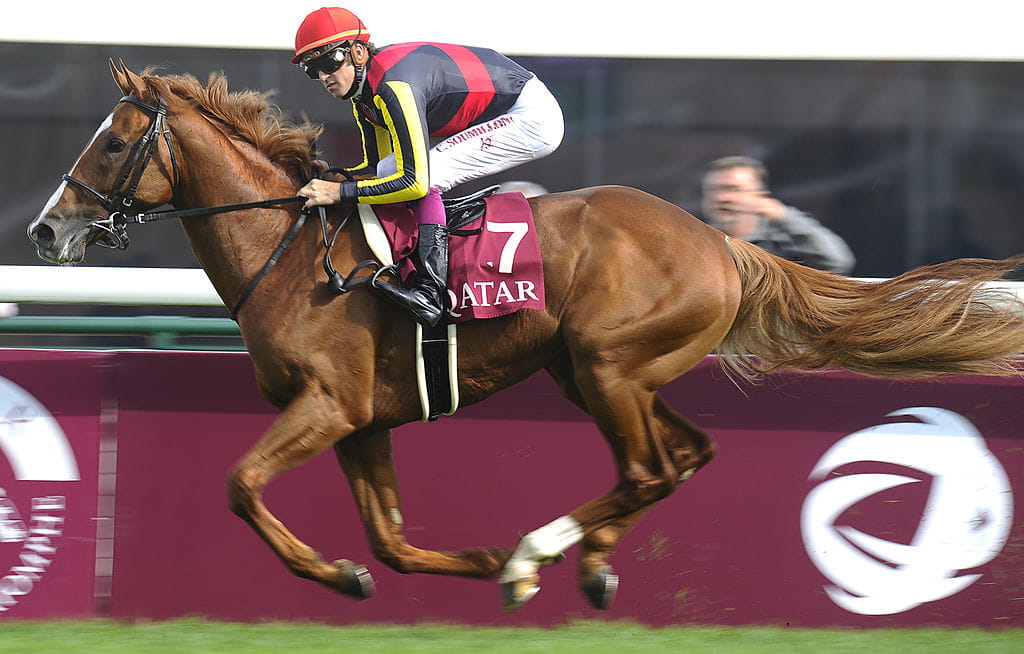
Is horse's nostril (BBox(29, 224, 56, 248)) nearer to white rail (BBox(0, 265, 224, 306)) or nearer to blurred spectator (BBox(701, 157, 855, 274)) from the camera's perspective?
white rail (BBox(0, 265, 224, 306))

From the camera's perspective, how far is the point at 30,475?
509 centimetres

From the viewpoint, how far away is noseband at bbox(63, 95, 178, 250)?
15.0ft

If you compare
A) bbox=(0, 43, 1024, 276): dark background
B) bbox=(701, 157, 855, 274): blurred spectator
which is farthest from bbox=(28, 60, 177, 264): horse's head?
bbox=(701, 157, 855, 274): blurred spectator

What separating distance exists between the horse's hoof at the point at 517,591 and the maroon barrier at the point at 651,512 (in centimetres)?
50

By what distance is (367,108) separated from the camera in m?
4.66

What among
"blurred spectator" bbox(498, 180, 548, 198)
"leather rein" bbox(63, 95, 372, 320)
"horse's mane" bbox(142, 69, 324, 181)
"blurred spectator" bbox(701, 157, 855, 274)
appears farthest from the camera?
"blurred spectator" bbox(498, 180, 548, 198)

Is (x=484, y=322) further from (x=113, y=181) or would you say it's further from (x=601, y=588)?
(x=113, y=181)

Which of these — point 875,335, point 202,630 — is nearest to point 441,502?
point 202,630

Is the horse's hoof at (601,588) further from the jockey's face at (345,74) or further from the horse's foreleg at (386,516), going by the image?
the jockey's face at (345,74)

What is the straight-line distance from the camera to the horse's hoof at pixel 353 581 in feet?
14.9

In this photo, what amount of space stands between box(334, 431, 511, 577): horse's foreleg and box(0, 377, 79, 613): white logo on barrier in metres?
1.05

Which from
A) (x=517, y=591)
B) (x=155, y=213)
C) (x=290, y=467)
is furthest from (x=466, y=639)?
(x=155, y=213)

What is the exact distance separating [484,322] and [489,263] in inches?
8.3

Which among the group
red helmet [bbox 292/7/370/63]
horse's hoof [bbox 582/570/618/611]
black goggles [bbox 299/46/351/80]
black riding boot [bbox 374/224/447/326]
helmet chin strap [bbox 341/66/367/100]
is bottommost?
horse's hoof [bbox 582/570/618/611]
